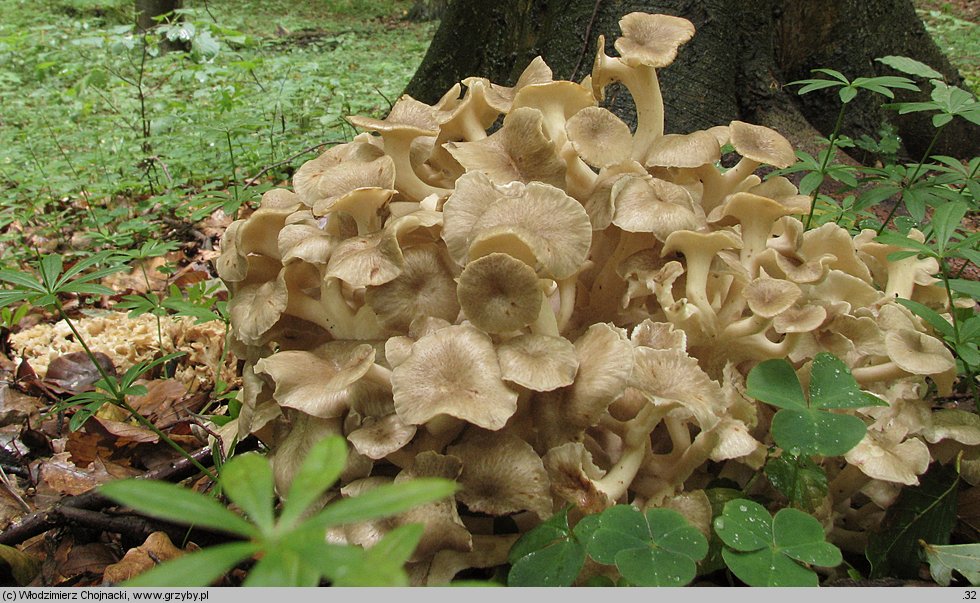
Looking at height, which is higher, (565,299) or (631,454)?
(565,299)

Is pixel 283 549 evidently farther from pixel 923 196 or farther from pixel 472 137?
pixel 923 196

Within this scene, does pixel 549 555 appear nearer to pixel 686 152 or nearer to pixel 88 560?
pixel 686 152

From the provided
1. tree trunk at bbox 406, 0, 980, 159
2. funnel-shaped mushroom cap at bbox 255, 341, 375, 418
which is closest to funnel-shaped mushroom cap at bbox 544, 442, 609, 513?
funnel-shaped mushroom cap at bbox 255, 341, 375, 418

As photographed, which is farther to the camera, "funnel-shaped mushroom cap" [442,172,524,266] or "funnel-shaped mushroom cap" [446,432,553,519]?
"funnel-shaped mushroom cap" [442,172,524,266]

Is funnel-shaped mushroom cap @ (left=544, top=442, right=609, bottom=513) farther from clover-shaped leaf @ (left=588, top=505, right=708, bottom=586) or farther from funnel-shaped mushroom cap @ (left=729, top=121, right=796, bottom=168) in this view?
funnel-shaped mushroom cap @ (left=729, top=121, right=796, bottom=168)

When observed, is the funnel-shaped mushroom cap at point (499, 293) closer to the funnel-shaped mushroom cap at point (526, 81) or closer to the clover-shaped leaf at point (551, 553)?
the clover-shaped leaf at point (551, 553)

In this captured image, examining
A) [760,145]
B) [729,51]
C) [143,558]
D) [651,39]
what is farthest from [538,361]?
[729,51]

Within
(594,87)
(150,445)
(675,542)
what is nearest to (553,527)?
(675,542)
